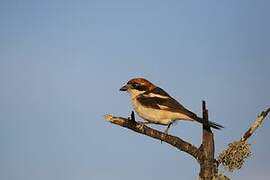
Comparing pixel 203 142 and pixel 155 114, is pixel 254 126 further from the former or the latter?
pixel 155 114

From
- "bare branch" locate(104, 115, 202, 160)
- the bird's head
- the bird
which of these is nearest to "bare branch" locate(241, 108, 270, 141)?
"bare branch" locate(104, 115, 202, 160)

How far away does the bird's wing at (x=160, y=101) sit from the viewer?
1033 centimetres

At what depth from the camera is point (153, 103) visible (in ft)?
34.9

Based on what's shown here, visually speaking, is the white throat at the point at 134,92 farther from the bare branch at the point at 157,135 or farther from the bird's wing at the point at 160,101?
the bare branch at the point at 157,135

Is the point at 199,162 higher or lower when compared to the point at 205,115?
lower

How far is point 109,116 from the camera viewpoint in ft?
28.8

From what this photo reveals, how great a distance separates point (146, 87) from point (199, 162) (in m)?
2.93

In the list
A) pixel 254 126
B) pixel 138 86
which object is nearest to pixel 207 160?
pixel 254 126

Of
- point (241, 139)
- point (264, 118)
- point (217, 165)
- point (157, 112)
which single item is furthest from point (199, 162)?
point (157, 112)

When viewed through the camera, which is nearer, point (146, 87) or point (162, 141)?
point (162, 141)

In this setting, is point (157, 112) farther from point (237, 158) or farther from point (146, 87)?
point (237, 158)

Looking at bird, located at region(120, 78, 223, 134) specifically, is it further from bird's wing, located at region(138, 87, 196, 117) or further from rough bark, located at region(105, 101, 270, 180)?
rough bark, located at region(105, 101, 270, 180)

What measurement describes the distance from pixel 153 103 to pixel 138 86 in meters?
→ 0.53

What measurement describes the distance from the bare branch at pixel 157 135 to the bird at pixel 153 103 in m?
1.43
